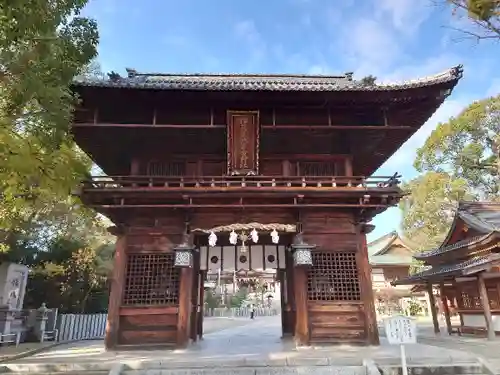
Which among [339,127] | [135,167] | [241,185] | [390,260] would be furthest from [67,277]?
[390,260]

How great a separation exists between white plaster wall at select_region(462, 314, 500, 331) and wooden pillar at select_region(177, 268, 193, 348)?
46.7ft

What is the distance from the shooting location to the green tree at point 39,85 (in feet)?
22.8

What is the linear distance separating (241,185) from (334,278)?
13.8 feet

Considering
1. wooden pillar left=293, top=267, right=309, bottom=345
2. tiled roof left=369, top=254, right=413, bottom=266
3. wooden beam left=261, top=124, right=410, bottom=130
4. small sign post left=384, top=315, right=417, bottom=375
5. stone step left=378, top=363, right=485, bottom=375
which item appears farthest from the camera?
tiled roof left=369, top=254, right=413, bottom=266

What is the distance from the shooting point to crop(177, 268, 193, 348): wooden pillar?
10492mm

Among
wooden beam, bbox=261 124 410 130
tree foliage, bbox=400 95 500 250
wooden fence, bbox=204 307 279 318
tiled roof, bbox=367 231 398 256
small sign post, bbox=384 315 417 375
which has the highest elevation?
tree foliage, bbox=400 95 500 250

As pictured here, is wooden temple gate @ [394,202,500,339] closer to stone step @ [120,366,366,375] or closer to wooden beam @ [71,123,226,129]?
stone step @ [120,366,366,375]

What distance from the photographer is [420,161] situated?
39500 millimetres

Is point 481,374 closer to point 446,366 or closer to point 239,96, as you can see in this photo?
point 446,366

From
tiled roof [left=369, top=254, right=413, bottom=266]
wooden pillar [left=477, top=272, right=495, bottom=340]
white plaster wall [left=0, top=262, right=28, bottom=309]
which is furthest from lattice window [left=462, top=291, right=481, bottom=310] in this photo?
white plaster wall [left=0, top=262, right=28, bottom=309]

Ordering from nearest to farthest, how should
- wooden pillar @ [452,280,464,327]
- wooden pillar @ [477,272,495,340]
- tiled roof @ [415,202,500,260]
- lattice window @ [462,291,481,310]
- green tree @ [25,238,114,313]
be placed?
wooden pillar @ [477,272,495,340]
lattice window @ [462,291,481,310]
tiled roof @ [415,202,500,260]
wooden pillar @ [452,280,464,327]
green tree @ [25,238,114,313]

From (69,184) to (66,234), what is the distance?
15375 mm

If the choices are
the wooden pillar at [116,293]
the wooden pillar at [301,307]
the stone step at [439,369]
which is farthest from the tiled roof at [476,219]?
the wooden pillar at [116,293]

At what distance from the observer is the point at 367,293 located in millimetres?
11016
